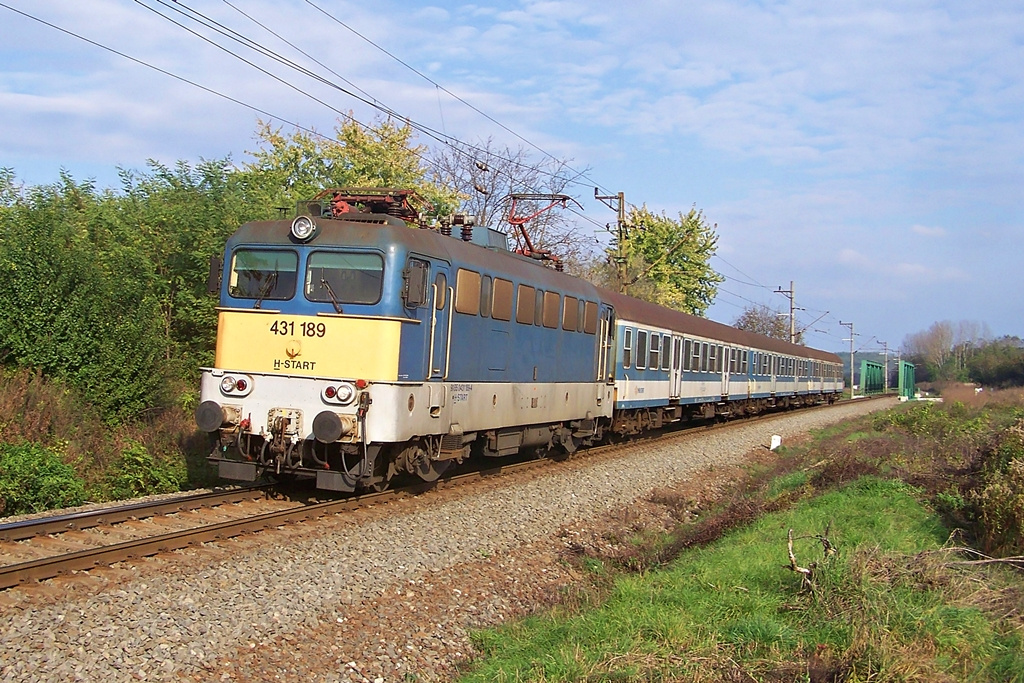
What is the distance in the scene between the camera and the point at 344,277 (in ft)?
35.9

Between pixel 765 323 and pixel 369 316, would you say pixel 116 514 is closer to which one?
pixel 369 316

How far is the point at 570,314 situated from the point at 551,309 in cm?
100

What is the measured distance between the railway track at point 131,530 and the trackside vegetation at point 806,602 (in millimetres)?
3104

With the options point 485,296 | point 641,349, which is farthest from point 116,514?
point 641,349

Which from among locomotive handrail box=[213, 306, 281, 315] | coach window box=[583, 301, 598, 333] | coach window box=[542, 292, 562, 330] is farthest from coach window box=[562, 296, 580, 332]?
locomotive handrail box=[213, 306, 281, 315]

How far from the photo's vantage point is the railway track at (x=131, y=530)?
7430 millimetres

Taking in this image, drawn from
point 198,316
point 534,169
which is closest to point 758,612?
point 198,316

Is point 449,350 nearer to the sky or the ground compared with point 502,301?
nearer to the ground

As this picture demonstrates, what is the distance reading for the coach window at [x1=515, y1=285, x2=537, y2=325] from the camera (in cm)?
1408

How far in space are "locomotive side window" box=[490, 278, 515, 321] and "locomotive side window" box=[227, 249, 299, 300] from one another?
3.11m

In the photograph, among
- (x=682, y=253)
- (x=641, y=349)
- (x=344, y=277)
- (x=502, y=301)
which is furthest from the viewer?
(x=682, y=253)

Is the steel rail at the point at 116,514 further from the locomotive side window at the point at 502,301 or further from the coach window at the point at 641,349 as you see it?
the coach window at the point at 641,349

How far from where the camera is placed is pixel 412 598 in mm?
Answer: 7875

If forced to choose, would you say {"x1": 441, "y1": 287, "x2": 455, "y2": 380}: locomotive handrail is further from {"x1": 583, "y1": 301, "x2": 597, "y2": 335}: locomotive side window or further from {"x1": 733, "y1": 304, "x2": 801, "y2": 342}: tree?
{"x1": 733, "y1": 304, "x2": 801, "y2": 342}: tree
